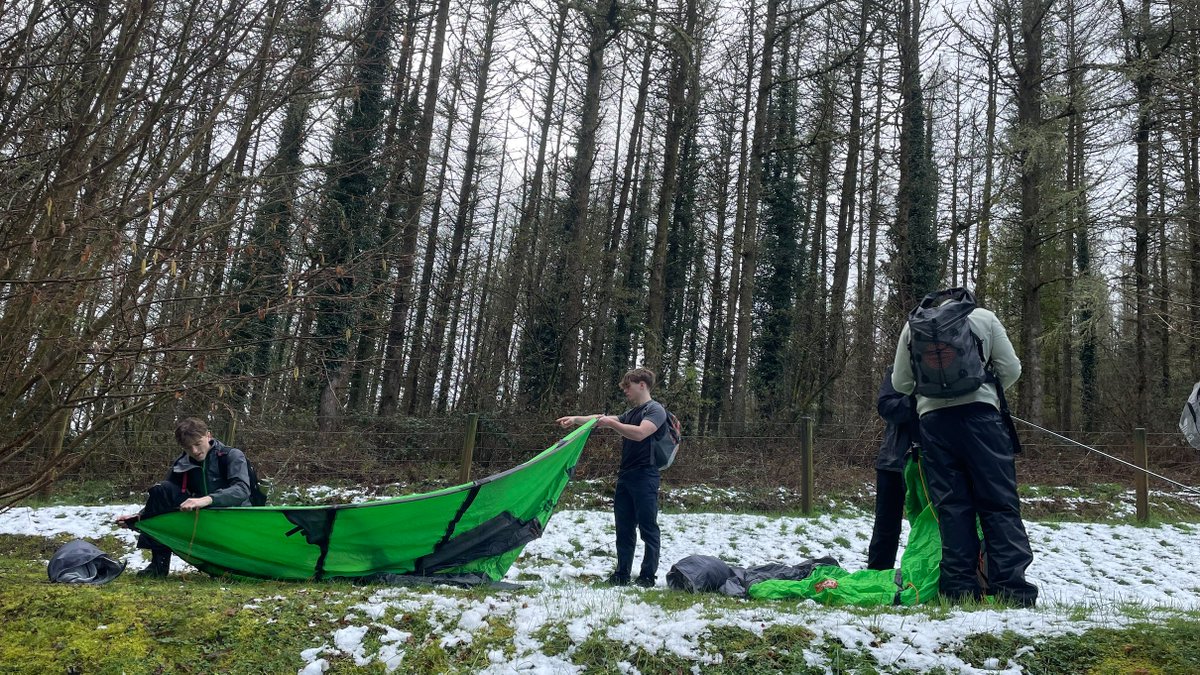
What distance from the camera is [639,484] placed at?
19.7ft

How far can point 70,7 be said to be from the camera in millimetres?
4555

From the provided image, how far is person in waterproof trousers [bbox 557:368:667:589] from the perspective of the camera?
5996mm

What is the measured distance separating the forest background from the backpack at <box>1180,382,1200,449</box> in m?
4.50

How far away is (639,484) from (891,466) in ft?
5.91

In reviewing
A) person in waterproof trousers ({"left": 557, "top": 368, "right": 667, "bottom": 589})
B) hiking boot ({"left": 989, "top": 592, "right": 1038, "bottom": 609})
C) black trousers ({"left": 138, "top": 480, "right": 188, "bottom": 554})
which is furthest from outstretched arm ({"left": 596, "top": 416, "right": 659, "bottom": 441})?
black trousers ({"left": 138, "top": 480, "right": 188, "bottom": 554})

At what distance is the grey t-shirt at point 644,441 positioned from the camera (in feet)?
19.6

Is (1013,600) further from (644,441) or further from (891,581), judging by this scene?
(644,441)

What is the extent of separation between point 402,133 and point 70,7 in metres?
13.0

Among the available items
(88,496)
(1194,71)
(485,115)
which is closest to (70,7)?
(88,496)

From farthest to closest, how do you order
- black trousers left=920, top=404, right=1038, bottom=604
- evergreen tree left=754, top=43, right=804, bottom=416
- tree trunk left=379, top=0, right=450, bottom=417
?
1. evergreen tree left=754, top=43, right=804, bottom=416
2. tree trunk left=379, top=0, right=450, bottom=417
3. black trousers left=920, top=404, right=1038, bottom=604

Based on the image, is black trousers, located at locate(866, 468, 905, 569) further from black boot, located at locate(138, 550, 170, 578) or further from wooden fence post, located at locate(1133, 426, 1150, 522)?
wooden fence post, located at locate(1133, 426, 1150, 522)

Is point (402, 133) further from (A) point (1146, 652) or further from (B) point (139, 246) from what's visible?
(A) point (1146, 652)

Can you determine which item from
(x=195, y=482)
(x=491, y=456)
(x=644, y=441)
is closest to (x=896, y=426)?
(x=644, y=441)

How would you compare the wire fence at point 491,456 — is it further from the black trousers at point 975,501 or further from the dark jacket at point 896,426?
the black trousers at point 975,501
